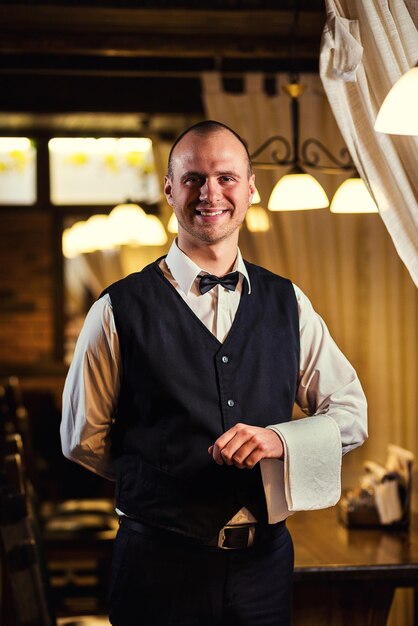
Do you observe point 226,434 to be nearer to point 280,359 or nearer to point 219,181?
point 280,359

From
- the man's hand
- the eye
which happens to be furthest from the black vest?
the eye

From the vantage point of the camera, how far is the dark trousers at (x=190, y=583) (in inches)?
82.8

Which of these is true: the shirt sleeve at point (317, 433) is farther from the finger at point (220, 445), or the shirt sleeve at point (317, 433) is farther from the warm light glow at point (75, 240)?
the warm light glow at point (75, 240)

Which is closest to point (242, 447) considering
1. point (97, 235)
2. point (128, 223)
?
point (128, 223)

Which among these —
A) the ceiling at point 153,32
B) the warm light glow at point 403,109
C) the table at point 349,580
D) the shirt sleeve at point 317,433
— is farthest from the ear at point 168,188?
the ceiling at point 153,32

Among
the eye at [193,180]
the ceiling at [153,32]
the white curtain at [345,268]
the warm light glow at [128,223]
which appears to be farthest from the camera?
the warm light glow at [128,223]

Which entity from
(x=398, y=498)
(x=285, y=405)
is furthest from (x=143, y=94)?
(x=285, y=405)

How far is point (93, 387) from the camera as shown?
86.9 inches

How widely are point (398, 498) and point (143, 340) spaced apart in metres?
1.75

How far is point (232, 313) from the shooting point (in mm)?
2244

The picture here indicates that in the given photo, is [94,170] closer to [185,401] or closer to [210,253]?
[210,253]

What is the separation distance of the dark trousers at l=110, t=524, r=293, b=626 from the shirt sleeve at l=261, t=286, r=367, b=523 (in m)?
0.14

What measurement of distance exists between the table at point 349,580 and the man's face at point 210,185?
1279 millimetres

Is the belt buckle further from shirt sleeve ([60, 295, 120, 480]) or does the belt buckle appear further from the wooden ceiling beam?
the wooden ceiling beam
